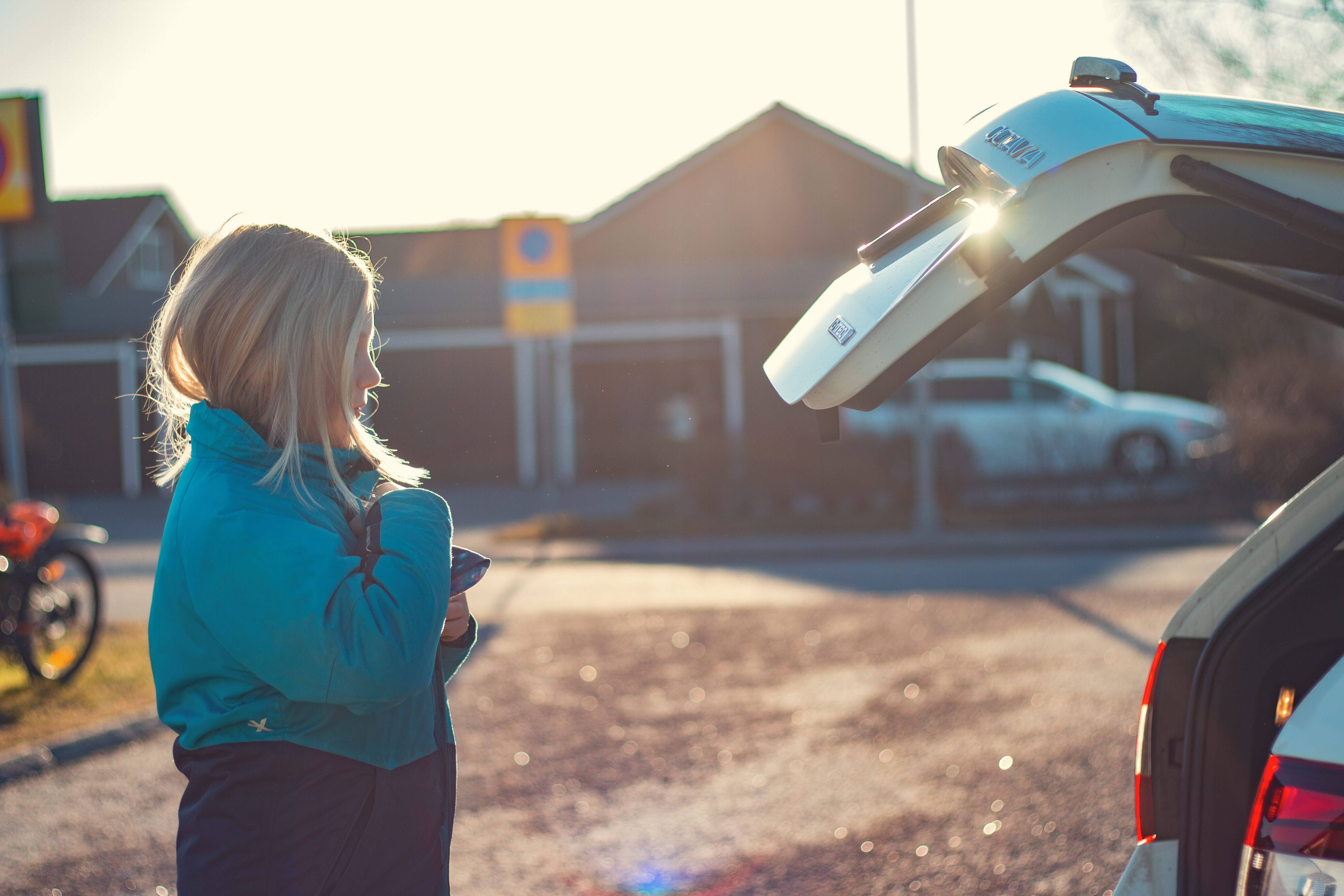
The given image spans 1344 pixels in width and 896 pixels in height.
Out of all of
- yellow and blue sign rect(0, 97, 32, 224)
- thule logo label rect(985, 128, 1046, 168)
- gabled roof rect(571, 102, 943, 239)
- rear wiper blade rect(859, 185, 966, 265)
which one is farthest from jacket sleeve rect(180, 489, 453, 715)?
gabled roof rect(571, 102, 943, 239)

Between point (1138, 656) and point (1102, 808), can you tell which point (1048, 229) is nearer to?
point (1102, 808)

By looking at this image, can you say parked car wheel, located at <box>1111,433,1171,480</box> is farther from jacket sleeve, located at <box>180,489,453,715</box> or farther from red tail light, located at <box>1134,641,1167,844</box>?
jacket sleeve, located at <box>180,489,453,715</box>

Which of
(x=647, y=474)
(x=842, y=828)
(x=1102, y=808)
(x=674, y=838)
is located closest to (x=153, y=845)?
(x=674, y=838)

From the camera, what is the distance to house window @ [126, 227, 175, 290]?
3103 centimetres

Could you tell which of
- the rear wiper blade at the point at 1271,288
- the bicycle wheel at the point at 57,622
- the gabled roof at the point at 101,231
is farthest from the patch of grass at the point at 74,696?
the gabled roof at the point at 101,231

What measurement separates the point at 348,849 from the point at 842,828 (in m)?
2.85

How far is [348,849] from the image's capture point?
1729 millimetres

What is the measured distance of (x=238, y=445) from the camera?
65.9 inches

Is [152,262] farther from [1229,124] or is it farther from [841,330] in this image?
[1229,124]

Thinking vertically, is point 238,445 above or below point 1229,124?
below

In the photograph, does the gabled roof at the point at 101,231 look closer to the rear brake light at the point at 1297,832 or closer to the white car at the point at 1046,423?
the white car at the point at 1046,423

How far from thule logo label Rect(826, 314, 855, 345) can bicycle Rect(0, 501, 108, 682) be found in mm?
5979

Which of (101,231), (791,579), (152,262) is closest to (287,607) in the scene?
(791,579)

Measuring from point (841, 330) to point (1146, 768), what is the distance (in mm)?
1066
